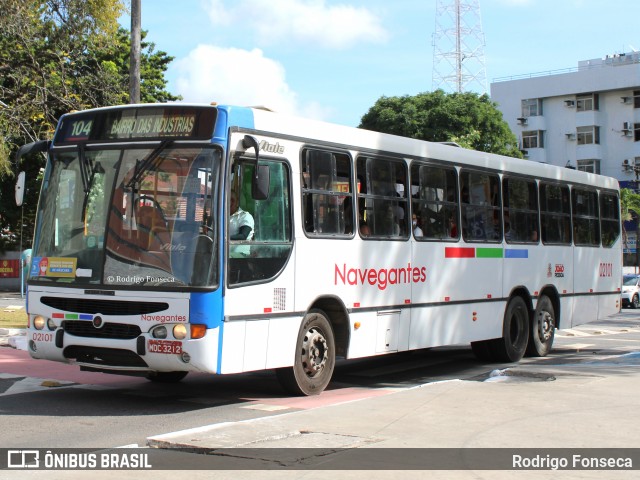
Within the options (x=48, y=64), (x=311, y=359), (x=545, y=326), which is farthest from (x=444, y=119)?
(x=311, y=359)

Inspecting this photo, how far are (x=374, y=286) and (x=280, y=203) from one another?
2.17 m

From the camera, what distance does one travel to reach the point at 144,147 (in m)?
9.66

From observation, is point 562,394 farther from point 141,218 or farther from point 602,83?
point 602,83

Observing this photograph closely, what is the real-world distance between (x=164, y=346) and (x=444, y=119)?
4391 centimetres

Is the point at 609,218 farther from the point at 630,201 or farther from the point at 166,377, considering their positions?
the point at 630,201

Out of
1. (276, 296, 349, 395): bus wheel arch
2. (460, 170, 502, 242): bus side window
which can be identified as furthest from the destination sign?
(460, 170, 502, 242): bus side window

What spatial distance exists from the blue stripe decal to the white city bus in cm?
189

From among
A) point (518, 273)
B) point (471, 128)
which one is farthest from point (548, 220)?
point (471, 128)

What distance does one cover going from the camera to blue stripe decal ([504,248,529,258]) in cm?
1502

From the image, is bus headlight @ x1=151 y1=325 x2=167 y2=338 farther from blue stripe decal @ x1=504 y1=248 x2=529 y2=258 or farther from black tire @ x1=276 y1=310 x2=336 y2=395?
blue stripe decal @ x1=504 y1=248 x2=529 y2=258

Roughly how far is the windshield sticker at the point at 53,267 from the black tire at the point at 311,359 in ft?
8.72

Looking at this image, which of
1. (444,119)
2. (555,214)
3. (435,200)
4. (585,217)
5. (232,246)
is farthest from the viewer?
(444,119)

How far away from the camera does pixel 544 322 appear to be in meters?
16.4

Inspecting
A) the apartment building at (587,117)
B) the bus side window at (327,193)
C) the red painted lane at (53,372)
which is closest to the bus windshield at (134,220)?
the bus side window at (327,193)
